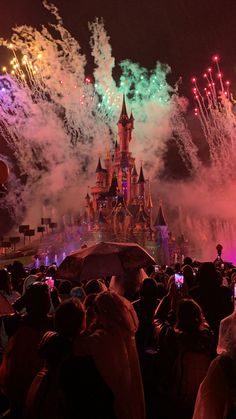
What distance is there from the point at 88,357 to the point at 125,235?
73.2 meters

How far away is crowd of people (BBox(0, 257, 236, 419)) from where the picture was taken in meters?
3.03

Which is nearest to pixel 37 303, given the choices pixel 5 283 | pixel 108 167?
pixel 5 283

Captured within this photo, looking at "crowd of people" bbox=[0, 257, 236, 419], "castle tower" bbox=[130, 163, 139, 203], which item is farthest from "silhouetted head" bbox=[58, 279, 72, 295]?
"castle tower" bbox=[130, 163, 139, 203]

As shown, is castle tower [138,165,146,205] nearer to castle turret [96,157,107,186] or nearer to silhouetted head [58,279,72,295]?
castle turret [96,157,107,186]

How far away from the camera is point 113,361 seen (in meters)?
3.60

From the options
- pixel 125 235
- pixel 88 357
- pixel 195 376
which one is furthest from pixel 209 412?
pixel 125 235

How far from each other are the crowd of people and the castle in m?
70.2

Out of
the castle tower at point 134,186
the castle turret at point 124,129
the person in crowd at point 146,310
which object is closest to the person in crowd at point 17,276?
the person in crowd at point 146,310

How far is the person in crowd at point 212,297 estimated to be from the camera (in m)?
6.16

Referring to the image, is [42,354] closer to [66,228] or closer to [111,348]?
[111,348]

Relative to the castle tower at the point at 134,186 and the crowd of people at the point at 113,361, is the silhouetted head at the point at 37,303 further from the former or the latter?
the castle tower at the point at 134,186

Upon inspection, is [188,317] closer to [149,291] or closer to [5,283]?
[149,291]

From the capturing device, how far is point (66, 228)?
85.1 m

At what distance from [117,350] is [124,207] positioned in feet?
247
